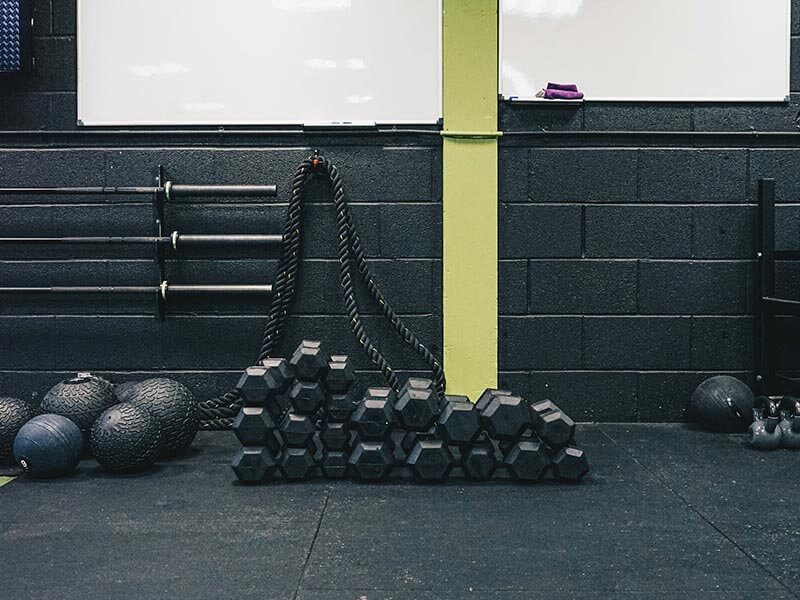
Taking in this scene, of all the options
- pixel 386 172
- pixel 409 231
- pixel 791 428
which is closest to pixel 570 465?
pixel 791 428

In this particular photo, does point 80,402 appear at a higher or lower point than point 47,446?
higher

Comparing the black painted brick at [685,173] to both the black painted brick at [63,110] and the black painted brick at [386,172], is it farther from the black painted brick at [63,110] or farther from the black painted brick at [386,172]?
the black painted brick at [63,110]

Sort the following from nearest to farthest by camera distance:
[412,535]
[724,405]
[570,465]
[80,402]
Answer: [412,535] < [570,465] < [80,402] < [724,405]

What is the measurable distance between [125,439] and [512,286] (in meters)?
1.80

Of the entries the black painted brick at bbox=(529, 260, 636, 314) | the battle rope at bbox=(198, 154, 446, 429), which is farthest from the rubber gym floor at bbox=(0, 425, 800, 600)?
the black painted brick at bbox=(529, 260, 636, 314)

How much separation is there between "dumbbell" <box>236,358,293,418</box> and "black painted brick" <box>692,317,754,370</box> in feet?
6.34

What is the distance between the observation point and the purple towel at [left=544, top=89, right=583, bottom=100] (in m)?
3.65

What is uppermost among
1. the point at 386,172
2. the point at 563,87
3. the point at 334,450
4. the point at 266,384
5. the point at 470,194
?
the point at 563,87

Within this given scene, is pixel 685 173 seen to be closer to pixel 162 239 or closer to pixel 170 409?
pixel 162 239

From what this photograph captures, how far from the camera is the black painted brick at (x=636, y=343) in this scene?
375 cm

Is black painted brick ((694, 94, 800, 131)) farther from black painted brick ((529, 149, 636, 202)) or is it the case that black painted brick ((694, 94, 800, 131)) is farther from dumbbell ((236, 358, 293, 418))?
dumbbell ((236, 358, 293, 418))

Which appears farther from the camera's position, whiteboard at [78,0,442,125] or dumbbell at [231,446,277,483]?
whiteboard at [78,0,442,125]

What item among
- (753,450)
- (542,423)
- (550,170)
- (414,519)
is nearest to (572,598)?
(414,519)

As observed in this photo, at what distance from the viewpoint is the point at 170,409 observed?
3.10m
